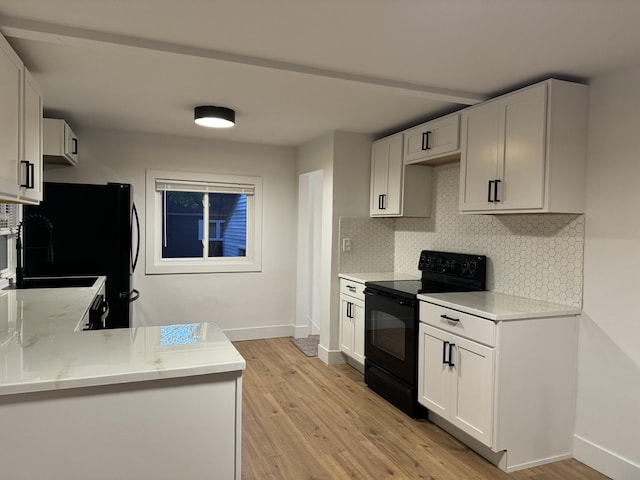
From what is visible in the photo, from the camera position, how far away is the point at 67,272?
3.40 meters

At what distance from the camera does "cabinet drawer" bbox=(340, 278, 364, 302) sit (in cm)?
382

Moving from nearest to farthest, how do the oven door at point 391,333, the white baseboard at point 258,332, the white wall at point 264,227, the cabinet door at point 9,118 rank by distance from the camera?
the cabinet door at point 9,118
the oven door at point 391,333
the white wall at point 264,227
the white baseboard at point 258,332

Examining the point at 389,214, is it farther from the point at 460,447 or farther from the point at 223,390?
the point at 223,390

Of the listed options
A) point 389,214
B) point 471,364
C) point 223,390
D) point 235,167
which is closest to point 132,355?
point 223,390

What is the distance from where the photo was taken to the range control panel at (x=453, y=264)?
3.23 m

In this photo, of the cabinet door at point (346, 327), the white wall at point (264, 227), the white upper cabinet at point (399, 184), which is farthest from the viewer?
the white wall at point (264, 227)

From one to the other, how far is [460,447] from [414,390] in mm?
471

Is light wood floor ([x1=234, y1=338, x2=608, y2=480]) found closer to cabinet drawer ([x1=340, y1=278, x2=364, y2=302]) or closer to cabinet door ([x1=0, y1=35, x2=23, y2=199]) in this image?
cabinet drawer ([x1=340, y1=278, x2=364, y2=302])

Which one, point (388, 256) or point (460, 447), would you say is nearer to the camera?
point (460, 447)

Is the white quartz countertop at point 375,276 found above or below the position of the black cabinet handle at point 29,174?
below

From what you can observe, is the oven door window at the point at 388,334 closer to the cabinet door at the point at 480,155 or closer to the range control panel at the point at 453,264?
the range control panel at the point at 453,264

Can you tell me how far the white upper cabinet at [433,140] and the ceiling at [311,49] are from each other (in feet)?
0.49

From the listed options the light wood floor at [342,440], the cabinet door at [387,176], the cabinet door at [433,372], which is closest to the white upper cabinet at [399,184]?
the cabinet door at [387,176]

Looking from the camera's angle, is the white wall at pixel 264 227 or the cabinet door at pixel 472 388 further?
the white wall at pixel 264 227
